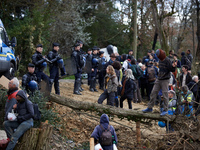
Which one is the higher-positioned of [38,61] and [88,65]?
[38,61]

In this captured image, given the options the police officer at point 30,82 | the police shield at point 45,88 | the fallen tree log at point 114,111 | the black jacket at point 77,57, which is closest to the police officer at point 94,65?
the black jacket at point 77,57

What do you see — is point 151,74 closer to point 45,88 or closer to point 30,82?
point 45,88

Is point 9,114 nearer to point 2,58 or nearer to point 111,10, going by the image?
point 2,58

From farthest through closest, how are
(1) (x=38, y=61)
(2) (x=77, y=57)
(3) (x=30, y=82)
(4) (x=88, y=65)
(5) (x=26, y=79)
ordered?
(4) (x=88, y=65), (2) (x=77, y=57), (1) (x=38, y=61), (5) (x=26, y=79), (3) (x=30, y=82)

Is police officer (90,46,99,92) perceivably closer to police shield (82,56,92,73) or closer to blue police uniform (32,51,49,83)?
police shield (82,56,92,73)

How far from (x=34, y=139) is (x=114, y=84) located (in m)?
4.07

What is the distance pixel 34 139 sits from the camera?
20.5 ft

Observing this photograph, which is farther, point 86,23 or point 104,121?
point 86,23

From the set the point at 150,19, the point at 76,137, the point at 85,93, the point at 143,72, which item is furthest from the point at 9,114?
the point at 150,19

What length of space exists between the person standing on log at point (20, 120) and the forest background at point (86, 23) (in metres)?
11.7

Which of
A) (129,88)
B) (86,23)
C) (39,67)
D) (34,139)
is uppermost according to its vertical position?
(86,23)

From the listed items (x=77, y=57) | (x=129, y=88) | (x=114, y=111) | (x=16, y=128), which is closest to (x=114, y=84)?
(x=129, y=88)

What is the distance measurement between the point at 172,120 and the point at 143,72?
662 centimetres

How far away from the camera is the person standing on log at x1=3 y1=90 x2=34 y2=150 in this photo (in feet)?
19.9
